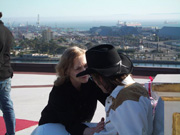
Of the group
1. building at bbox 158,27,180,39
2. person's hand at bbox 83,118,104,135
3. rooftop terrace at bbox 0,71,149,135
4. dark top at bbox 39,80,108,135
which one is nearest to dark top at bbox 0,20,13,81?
dark top at bbox 39,80,108,135

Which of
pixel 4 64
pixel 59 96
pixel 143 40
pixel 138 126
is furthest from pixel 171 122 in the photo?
pixel 143 40

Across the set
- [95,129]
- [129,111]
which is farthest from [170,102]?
[95,129]

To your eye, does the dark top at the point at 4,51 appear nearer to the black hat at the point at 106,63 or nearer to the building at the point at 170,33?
the black hat at the point at 106,63

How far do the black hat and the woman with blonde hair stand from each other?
0.57 metres

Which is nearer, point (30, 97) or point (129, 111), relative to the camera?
point (129, 111)

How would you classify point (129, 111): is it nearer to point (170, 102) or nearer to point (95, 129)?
point (170, 102)

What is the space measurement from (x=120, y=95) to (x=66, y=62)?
97cm

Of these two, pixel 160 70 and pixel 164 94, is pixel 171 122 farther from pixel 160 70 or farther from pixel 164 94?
pixel 160 70

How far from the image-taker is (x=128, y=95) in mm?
1756

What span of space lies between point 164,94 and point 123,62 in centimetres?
67

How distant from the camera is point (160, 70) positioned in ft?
27.5

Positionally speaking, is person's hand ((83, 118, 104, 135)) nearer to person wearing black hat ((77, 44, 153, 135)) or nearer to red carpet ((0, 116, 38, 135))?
person wearing black hat ((77, 44, 153, 135))

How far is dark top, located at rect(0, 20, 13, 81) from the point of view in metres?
3.26

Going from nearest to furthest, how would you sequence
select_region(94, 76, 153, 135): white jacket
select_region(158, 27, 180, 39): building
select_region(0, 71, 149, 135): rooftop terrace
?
select_region(94, 76, 153, 135): white jacket < select_region(0, 71, 149, 135): rooftop terrace < select_region(158, 27, 180, 39): building
